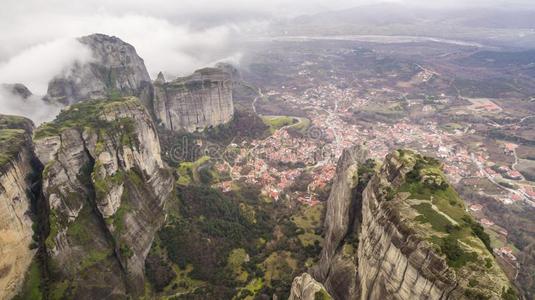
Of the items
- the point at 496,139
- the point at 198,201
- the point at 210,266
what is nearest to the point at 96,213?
the point at 210,266

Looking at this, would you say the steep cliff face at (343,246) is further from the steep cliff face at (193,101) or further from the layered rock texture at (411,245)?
the steep cliff face at (193,101)

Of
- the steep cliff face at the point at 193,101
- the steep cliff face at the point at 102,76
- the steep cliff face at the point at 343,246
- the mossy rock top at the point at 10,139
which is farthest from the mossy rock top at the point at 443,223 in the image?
the steep cliff face at the point at 102,76

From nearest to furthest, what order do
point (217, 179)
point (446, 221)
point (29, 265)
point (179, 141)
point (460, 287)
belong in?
point (460, 287)
point (446, 221)
point (29, 265)
point (217, 179)
point (179, 141)

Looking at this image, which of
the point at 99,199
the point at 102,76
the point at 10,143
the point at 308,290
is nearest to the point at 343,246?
the point at 308,290

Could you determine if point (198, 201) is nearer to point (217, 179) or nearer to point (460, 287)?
point (217, 179)

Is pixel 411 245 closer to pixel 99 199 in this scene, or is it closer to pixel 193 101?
pixel 99 199

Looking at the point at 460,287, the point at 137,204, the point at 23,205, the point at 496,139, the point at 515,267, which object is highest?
the point at 460,287

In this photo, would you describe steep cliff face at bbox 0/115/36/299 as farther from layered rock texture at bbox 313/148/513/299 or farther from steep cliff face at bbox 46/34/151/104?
steep cliff face at bbox 46/34/151/104
